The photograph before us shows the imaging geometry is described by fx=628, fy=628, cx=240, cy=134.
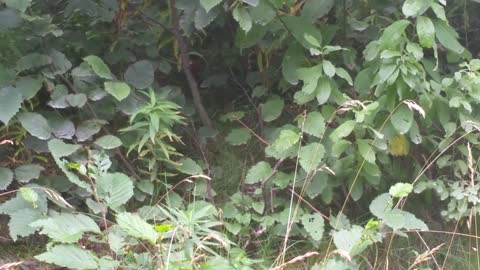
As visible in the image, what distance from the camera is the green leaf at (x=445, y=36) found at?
2369 millimetres

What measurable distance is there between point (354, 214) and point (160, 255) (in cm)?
121

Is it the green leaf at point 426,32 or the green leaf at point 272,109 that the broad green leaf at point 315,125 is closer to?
the green leaf at point 272,109

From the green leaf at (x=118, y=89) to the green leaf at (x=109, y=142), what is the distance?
167 mm

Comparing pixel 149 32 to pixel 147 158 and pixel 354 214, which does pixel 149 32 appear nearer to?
pixel 147 158

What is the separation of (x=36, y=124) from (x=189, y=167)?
2.17 feet

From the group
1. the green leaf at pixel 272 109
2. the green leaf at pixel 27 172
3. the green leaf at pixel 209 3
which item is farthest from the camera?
the green leaf at pixel 272 109

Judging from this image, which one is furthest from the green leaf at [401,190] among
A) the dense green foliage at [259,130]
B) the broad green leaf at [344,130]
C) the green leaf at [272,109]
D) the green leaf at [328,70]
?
the green leaf at [272,109]

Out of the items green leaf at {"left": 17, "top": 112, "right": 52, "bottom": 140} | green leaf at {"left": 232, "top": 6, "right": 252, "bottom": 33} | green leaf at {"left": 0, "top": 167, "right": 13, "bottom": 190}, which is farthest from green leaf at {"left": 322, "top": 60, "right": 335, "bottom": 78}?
green leaf at {"left": 0, "top": 167, "right": 13, "bottom": 190}

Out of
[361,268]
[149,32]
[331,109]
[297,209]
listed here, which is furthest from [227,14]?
[361,268]

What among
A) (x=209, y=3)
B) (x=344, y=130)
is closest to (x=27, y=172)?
(x=209, y=3)

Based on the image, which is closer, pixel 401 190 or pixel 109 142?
pixel 401 190

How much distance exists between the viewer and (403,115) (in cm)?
244

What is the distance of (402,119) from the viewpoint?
244 centimetres

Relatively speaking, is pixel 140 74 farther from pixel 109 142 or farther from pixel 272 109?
pixel 272 109
